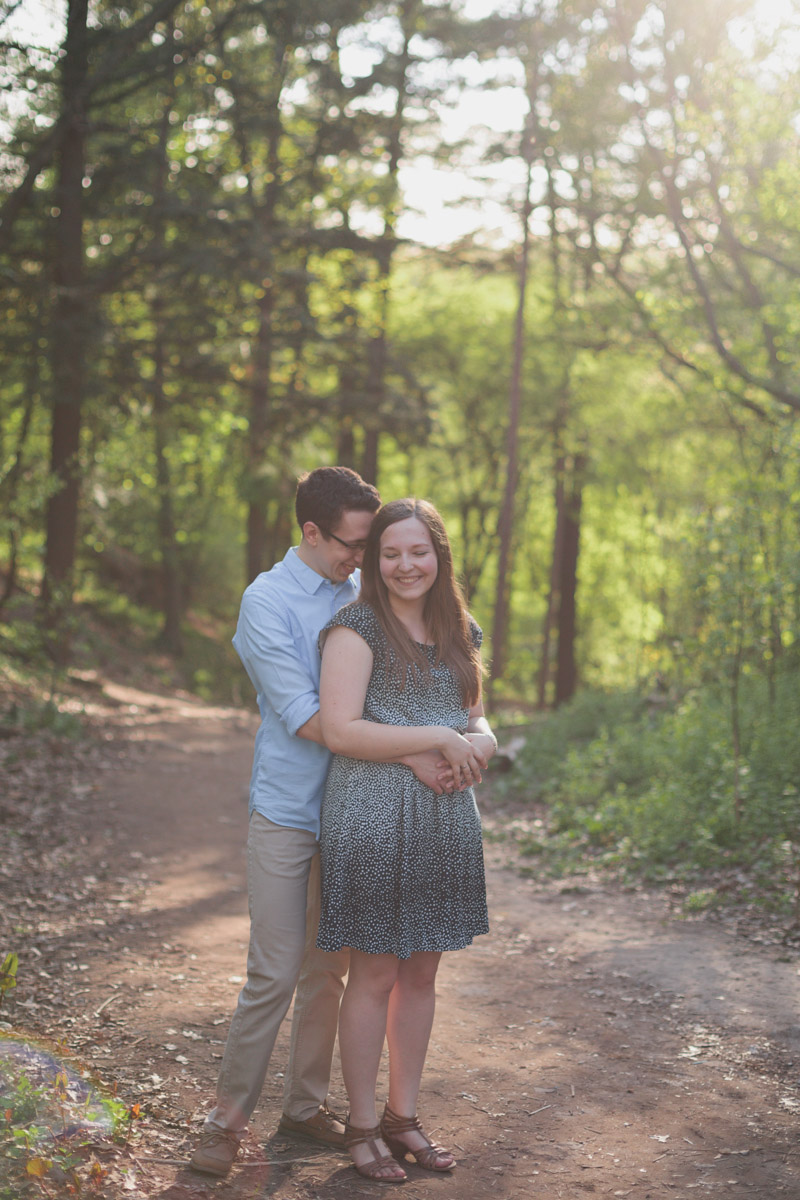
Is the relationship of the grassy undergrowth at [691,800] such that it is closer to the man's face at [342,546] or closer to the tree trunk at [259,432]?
the man's face at [342,546]

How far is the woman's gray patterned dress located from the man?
99mm

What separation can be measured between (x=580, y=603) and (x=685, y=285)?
20.8 meters

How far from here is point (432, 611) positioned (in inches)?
143

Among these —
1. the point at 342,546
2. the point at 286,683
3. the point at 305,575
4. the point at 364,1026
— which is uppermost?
the point at 342,546

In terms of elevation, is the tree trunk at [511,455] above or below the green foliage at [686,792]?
above

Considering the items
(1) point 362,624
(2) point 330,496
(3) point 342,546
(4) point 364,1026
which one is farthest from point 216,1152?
(2) point 330,496

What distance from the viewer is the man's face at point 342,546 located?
3.58 m

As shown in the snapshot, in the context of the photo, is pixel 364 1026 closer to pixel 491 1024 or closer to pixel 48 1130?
pixel 48 1130

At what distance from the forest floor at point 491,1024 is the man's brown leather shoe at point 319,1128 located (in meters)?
0.06

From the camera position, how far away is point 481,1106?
14.0ft

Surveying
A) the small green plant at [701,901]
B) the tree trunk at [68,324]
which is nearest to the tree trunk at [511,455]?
the tree trunk at [68,324]

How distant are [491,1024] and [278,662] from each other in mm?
2792

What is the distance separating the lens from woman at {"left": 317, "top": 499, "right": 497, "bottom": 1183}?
3.38m

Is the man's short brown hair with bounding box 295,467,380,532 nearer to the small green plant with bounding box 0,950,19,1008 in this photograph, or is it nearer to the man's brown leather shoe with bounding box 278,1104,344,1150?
the small green plant with bounding box 0,950,19,1008
